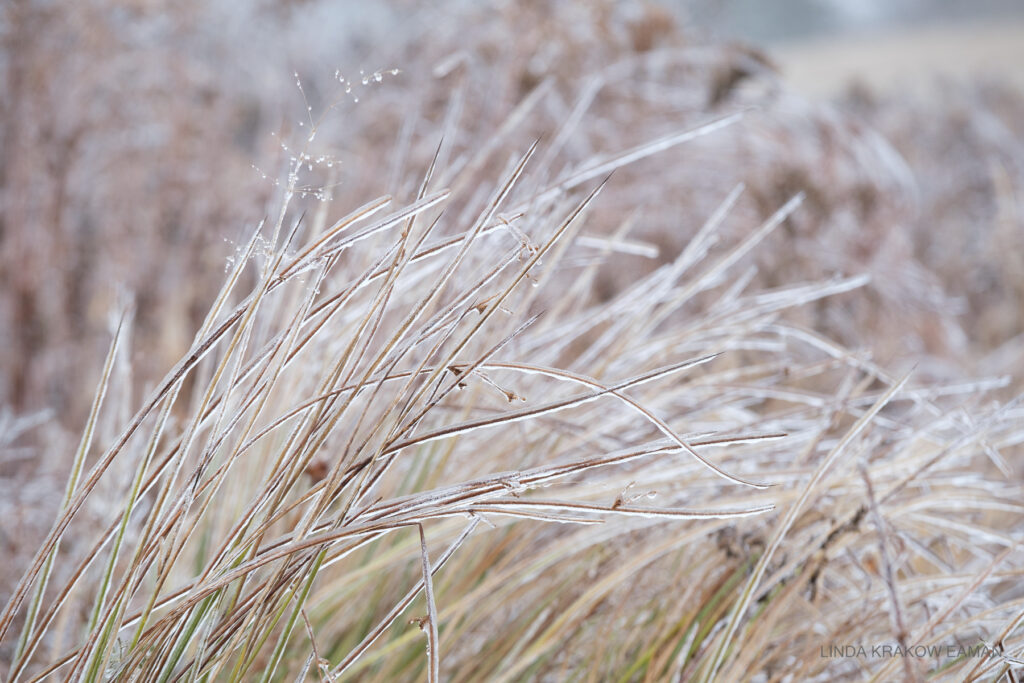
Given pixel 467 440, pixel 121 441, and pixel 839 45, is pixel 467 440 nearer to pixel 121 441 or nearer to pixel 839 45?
pixel 121 441

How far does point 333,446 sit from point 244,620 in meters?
0.36

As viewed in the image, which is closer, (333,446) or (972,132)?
(333,446)

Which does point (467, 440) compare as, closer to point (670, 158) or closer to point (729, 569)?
point (729, 569)

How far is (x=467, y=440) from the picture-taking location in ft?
3.20

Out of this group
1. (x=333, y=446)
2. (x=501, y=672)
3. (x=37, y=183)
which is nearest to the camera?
(x=501, y=672)

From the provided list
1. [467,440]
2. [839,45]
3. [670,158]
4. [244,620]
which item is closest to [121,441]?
[244,620]

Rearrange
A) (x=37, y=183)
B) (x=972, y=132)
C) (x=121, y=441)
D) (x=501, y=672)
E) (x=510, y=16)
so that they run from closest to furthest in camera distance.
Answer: (x=121, y=441) < (x=501, y=672) < (x=510, y=16) < (x=37, y=183) < (x=972, y=132)

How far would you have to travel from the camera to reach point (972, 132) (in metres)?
4.99

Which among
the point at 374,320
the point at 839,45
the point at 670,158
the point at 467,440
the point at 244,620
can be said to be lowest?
the point at 839,45

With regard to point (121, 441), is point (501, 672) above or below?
below

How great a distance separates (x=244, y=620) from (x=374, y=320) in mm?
226

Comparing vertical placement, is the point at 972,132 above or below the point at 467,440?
below

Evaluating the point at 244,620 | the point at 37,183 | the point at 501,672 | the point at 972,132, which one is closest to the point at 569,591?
the point at 501,672

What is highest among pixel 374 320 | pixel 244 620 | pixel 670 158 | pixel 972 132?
pixel 374 320
